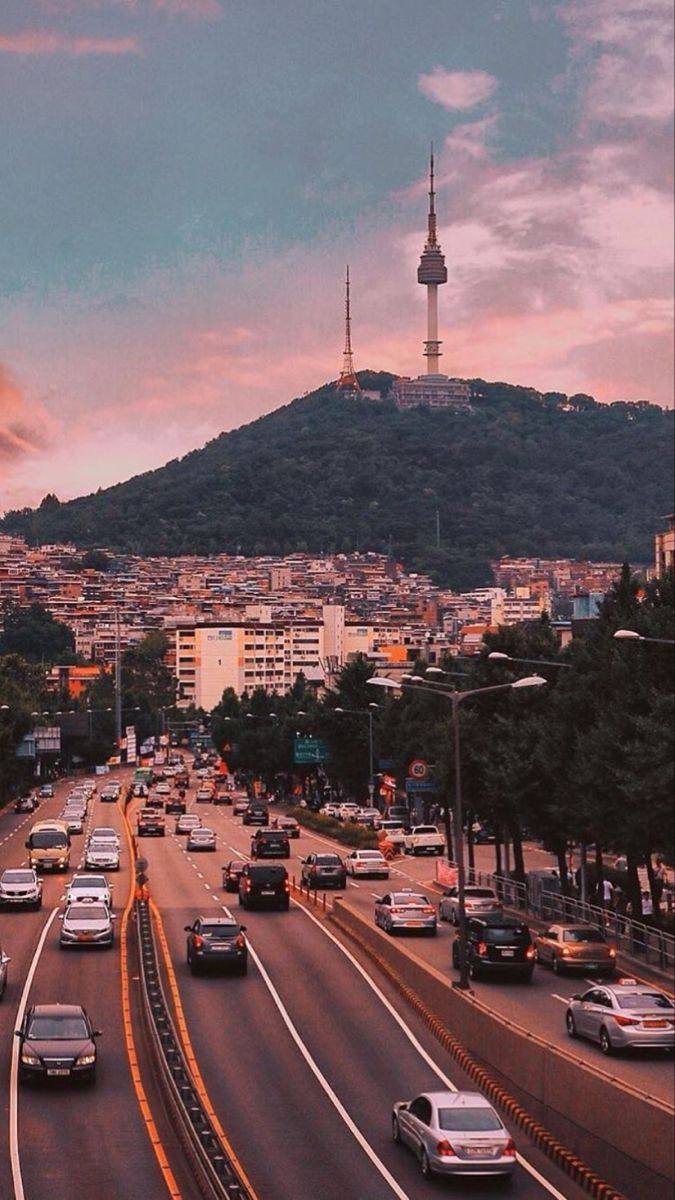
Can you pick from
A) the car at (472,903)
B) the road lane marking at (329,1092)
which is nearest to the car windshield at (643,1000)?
the road lane marking at (329,1092)

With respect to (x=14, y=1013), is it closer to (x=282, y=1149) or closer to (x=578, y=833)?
(x=282, y=1149)

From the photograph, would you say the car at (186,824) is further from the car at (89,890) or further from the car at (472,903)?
the car at (472,903)

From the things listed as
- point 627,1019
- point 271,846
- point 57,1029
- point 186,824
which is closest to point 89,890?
point 57,1029

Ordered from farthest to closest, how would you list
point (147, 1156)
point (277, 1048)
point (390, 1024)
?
point (390, 1024) < point (277, 1048) < point (147, 1156)

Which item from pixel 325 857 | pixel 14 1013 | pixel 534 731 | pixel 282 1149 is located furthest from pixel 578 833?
pixel 282 1149

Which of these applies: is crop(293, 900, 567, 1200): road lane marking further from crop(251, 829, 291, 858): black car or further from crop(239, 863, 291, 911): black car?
crop(251, 829, 291, 858): black car
